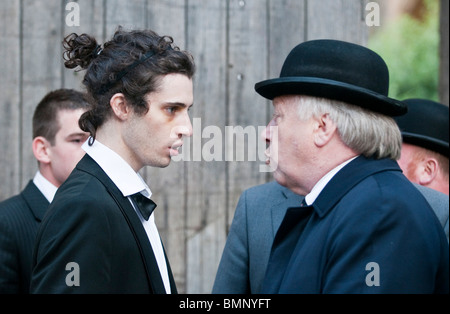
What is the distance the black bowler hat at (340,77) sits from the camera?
6.88 ft

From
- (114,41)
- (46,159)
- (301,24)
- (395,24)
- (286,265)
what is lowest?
(286,265)

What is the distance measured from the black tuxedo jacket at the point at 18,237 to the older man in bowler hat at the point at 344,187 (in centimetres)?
106

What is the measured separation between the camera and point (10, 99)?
129 inches

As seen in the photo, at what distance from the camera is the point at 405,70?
10.3 metres

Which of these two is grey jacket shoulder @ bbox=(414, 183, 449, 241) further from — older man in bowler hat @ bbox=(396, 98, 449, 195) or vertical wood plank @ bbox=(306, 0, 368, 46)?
vertical wood plank @ bbox=(306, 0, 368, 46)

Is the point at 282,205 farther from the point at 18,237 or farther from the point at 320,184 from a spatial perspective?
the point at 18,237

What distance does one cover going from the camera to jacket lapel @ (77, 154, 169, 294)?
1.97 m

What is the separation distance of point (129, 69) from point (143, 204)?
1.37 feet

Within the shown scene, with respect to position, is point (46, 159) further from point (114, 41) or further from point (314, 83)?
point (314, 83)

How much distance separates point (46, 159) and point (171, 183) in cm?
62

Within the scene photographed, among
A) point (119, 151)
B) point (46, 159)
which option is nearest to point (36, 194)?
point (46, 159)

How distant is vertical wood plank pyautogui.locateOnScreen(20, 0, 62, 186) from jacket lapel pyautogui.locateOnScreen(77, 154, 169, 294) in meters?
1.34

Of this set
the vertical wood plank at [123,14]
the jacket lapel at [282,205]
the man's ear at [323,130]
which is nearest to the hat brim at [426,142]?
the jacket lapel at [282,205]

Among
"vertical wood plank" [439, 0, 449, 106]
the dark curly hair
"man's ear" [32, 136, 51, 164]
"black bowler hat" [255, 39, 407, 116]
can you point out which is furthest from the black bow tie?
"vertical wood plank" [439, 0, 449, 106]
